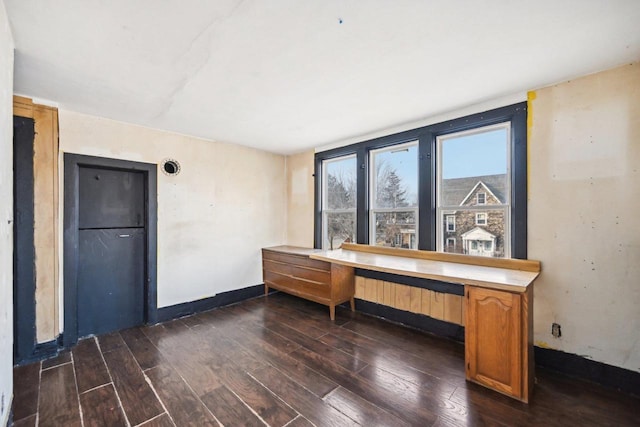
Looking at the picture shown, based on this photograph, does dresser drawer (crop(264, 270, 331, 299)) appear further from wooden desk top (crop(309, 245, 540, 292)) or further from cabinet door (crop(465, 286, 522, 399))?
cabinet door (crop(465, 286, 522, 399))

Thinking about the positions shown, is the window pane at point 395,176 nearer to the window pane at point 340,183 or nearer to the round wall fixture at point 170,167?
the window pane at point 340,183

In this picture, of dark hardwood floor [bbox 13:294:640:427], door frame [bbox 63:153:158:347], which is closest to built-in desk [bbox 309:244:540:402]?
dark hardwood floor [bbox 13:294:640:427]

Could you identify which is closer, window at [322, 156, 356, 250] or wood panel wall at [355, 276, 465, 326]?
wood panel wall at [355, 276, 465, 326]

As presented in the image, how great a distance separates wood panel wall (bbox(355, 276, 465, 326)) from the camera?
2.77m

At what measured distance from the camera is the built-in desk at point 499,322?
1858mm

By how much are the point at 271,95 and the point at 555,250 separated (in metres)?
2.90

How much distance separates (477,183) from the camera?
2.76 meters

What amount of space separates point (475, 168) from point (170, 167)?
3740 millimetres

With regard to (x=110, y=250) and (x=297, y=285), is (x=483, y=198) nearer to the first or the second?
(x=297, y=285)

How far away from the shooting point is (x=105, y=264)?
9.99 feet

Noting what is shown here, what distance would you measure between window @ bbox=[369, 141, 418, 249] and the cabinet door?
1.23 meters

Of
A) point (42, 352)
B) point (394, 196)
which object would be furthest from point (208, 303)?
point (394, 196)

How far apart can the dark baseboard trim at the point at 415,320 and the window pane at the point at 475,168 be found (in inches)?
53.1

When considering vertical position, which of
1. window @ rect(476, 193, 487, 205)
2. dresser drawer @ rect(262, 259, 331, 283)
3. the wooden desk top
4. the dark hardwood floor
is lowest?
the dark hardwood floor
